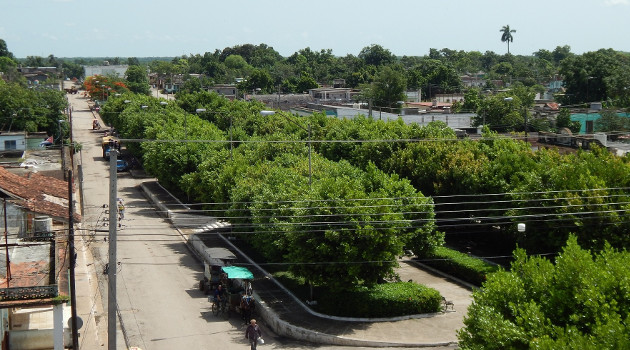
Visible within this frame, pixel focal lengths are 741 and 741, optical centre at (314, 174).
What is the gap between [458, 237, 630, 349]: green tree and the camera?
1417 centimetres

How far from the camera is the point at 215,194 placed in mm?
35062

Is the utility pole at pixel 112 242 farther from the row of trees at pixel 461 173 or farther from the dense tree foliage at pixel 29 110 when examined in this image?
the dense tree foliage at pixel 29 110

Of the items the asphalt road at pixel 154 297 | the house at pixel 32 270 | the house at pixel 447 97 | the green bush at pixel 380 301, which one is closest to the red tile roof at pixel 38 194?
the house at pixel 32 270

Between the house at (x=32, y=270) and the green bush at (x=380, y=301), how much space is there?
28.5 ft

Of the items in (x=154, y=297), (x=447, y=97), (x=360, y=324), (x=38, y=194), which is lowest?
(x=154, y=297)

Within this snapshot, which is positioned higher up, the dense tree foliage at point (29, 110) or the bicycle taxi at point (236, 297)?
the dense tree foliage at point (29, 110)

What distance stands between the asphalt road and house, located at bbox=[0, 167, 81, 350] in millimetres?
1480

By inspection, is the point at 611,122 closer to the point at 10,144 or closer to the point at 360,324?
the point at 360,324

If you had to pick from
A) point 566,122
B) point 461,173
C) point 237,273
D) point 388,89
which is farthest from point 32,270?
point 388,89

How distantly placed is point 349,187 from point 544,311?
425 inches

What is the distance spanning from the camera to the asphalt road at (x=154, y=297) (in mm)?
24156

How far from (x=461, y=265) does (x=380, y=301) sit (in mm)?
6241

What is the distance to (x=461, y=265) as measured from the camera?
3005 cm

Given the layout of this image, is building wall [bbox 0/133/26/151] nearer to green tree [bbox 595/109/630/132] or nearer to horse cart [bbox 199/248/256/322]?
horse cart [bbox 199/248/256/322]
